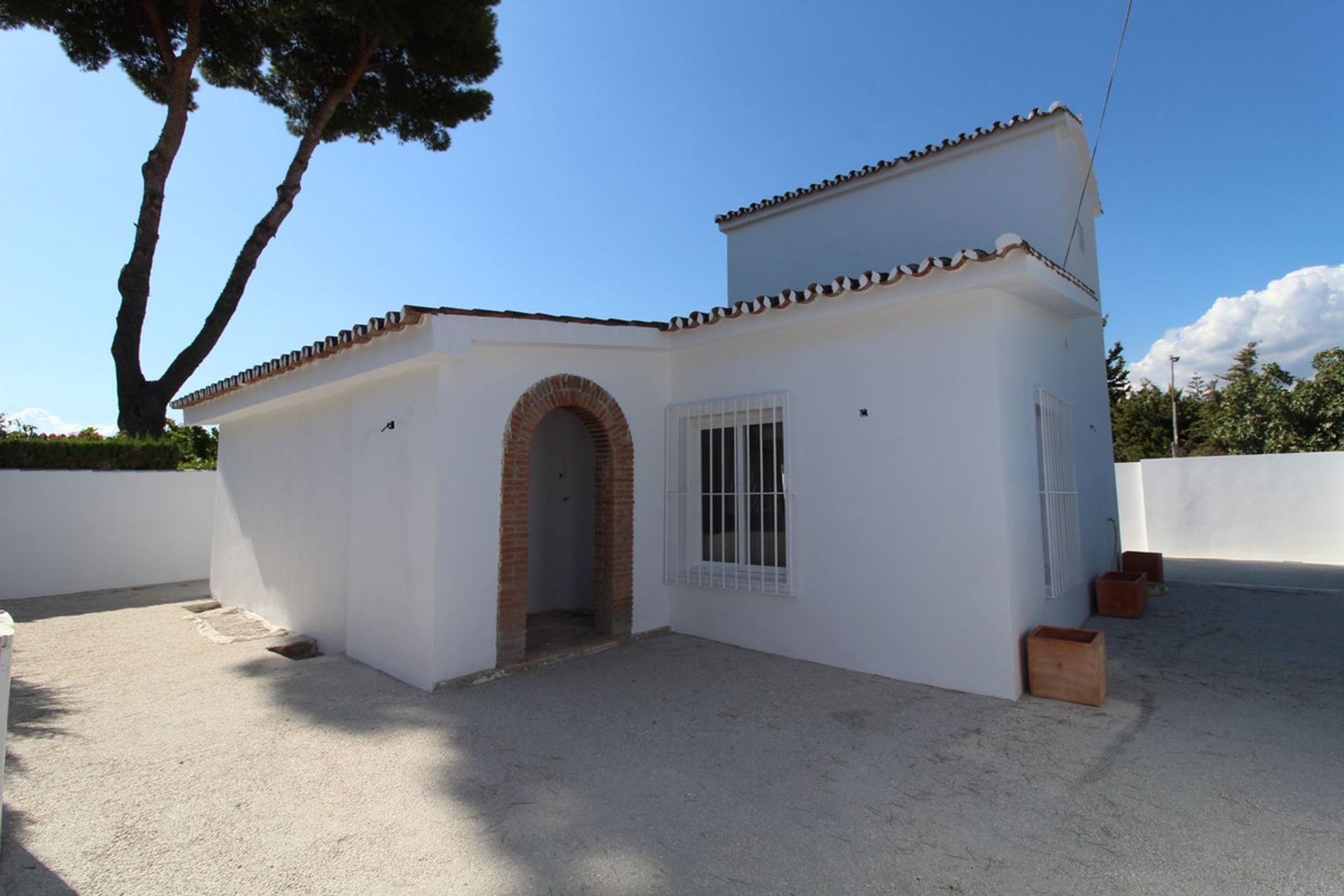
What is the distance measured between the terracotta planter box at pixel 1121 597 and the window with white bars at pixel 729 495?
4.74m

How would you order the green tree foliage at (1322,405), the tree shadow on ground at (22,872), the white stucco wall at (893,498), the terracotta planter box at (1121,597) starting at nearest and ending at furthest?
the tree shadow on ground at (22,872) < the white stucco wall at (893,498) < the terracotta planter box at (1121,597) < the green tree foliage at (1322,405)

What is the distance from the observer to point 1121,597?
826 cm

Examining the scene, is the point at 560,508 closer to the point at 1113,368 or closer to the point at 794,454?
the point at 794,454

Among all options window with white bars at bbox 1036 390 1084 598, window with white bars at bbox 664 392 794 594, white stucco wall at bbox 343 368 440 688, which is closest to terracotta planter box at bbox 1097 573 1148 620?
window with white bars at bbox 1036 390 1084 598

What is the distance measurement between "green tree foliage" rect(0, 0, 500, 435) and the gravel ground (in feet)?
33.0

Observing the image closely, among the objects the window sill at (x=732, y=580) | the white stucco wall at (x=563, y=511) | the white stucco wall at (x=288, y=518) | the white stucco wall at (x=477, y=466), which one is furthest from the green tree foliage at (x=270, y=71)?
the window sill at (x=732, y=580)

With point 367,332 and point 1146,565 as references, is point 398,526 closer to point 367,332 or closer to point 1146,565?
point 367,332

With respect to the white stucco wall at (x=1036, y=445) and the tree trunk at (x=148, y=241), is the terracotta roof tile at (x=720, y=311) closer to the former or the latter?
the white stucco wall at (x=1036, y=445)

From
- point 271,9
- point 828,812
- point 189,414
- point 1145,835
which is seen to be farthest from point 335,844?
point 271,9

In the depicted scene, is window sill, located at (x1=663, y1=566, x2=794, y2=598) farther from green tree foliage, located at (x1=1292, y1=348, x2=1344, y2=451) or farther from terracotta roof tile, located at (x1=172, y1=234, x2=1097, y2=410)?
green tree foliage, located at (x1=1292, y1=348, x2=1344, y2=451)

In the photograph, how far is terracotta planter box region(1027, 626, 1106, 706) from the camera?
5145 mm

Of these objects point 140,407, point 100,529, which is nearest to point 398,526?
point 100,529

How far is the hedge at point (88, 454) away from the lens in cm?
1205

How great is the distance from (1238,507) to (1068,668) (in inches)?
505
